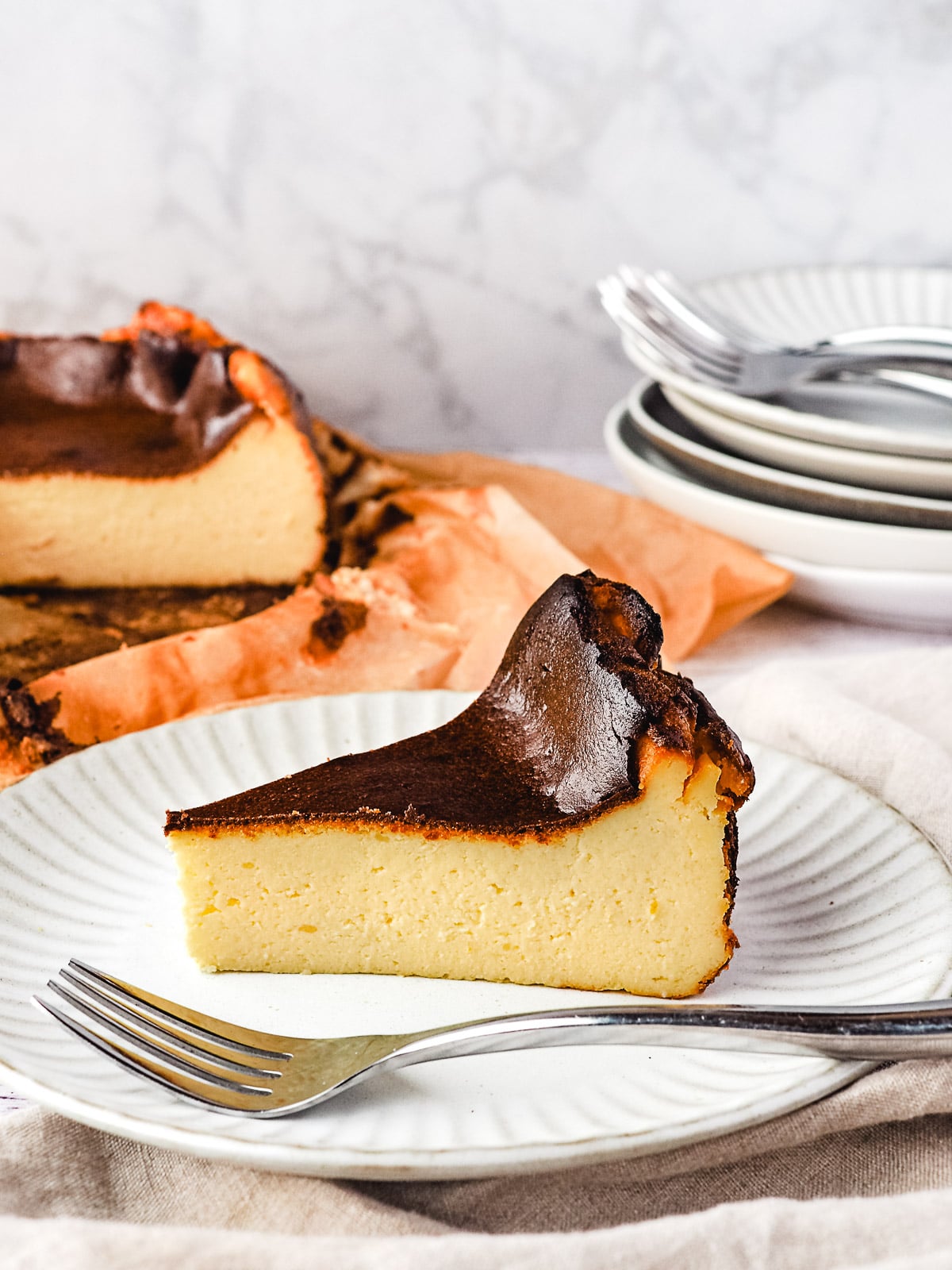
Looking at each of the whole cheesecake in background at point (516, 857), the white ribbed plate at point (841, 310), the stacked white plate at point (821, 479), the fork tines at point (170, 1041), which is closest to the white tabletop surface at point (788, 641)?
the stacked white plate at point (821, 479)

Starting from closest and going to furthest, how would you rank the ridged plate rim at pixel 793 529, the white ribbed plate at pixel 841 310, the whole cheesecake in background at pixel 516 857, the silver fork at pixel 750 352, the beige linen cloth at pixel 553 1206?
1. the beige linen cloth at pixel 553 1206
2. the whole cheesecake in background at pixel 516 857
3. the ridged plate rim at pixel 793 529
4. the silver fork at pixel 750 352
5. the white ribbed plate at pixel 841 310

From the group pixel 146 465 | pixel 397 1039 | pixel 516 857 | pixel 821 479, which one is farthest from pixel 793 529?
pixel 397 1039

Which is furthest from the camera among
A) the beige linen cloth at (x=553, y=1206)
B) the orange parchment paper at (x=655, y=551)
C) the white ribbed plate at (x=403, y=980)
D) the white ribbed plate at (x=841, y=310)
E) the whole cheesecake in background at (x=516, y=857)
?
the white ribbed plate at (x=841, y=310)

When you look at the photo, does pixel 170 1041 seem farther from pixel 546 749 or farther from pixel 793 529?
pixel 793 529

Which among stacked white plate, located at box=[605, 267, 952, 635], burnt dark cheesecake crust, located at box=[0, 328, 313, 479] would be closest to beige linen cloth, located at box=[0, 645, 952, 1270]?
stacked white plate, located at box=[605, 267, 952, 635]

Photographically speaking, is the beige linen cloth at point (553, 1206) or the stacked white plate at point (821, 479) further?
the stacked white plate at point (821, 479)

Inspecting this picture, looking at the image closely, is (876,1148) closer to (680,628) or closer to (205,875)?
(205,875)

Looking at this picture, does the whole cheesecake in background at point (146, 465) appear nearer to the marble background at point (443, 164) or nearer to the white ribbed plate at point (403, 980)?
the marble background at point (443, 164)
